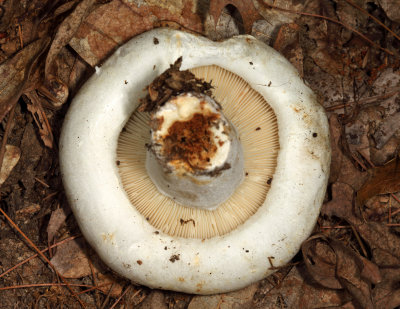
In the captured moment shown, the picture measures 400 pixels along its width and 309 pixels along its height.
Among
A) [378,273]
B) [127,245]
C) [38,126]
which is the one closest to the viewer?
[127,245]

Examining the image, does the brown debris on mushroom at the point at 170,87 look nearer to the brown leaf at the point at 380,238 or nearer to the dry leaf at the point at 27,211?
the dry leaf at the point at 27,211

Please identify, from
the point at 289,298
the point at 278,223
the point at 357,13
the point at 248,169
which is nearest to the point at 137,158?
the point at 248,169

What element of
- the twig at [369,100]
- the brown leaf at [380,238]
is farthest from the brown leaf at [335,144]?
the brown leaf at [380,238]

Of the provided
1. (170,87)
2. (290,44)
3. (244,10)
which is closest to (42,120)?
(170,87)

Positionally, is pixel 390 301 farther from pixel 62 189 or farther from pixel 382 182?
pixel 62 189

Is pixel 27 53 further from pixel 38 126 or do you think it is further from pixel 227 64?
pixel 227 64
